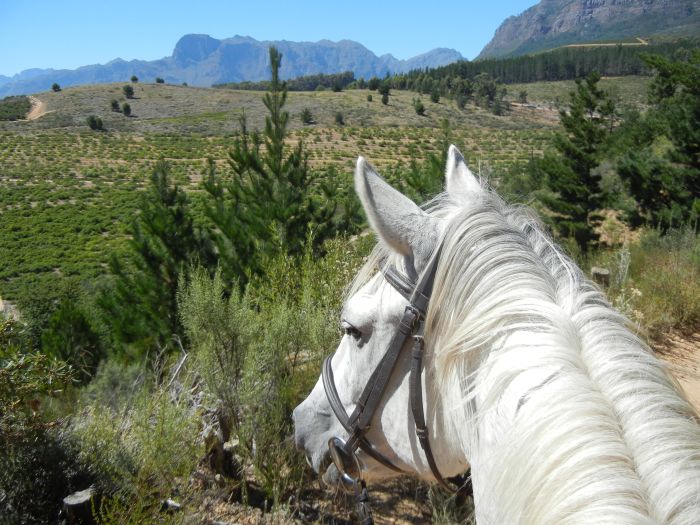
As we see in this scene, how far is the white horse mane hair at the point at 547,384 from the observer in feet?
2.67

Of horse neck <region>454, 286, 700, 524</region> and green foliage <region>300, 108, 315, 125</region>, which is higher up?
horse neck <region>454, 286, 700, 524</region>

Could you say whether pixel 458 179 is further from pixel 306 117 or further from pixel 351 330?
pixel 306 117

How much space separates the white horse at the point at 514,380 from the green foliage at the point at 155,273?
6.86 meters

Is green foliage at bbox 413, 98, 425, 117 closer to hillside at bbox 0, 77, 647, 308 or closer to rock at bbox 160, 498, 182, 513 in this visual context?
hillside at bbox 0, 77, 647, 308

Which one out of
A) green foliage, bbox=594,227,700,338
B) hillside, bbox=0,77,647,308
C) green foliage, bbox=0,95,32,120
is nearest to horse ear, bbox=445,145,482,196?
green foliage, bbox=594,227,700,338

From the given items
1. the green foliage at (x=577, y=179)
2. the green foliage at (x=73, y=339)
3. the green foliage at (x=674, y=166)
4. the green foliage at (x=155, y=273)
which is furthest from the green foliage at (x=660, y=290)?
the green foliage at (x=577, y=179)

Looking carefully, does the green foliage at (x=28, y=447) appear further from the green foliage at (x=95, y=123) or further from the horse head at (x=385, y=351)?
the green foliage at (x=95, y=123)

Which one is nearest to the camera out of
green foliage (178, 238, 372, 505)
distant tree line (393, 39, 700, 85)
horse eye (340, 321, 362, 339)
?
horse eye (340, 321, 362, 339)

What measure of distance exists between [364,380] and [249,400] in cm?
223

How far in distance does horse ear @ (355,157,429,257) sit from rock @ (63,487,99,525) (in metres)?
2.40

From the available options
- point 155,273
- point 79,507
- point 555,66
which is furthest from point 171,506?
point 555,66

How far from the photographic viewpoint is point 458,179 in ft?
4.99

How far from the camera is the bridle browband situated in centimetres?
122

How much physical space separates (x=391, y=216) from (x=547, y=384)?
0.53m
